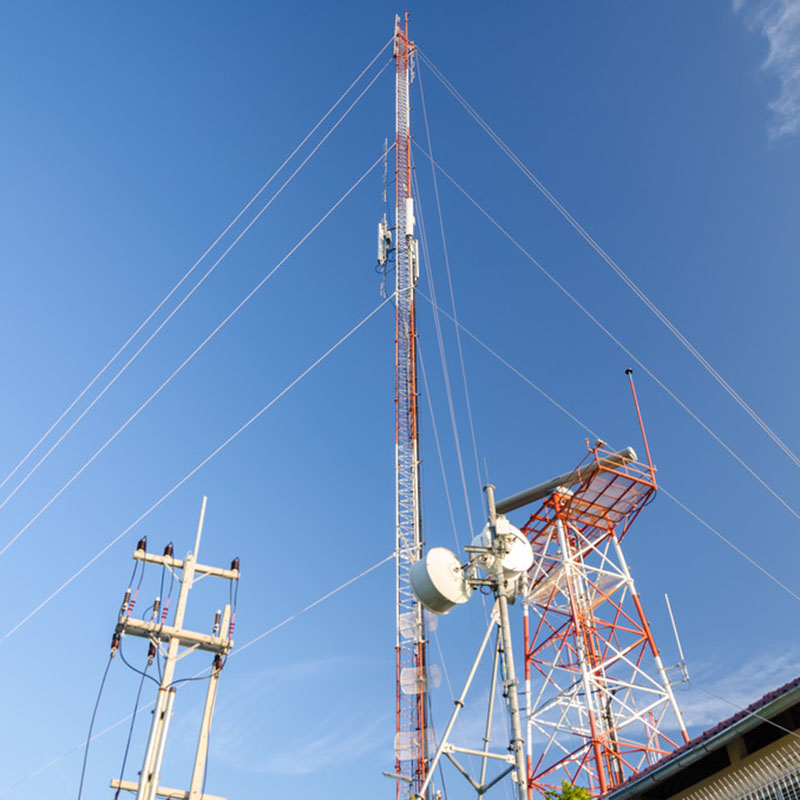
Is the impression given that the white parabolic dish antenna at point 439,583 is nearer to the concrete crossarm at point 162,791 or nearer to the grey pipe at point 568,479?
the concrete crossarm at point 162,791

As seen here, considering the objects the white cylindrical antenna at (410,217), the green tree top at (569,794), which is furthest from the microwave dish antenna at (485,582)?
the white cylindrical antenna at (410,217)

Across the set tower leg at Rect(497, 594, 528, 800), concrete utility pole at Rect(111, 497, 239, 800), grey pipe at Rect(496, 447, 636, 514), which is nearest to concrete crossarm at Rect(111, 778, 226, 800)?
concrete utility pole at Rect(111, 497, 239, 800)

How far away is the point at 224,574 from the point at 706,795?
13169mm

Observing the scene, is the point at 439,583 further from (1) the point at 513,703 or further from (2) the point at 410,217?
(2) the point at 410,217

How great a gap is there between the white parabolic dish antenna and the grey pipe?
17325 millimetres

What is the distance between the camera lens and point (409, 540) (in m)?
47.4

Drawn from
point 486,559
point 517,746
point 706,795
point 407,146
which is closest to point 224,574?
point 486,559

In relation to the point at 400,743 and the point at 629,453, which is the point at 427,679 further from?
the point at 629,453

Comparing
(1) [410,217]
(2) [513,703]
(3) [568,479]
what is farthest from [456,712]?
(1) [410,217]

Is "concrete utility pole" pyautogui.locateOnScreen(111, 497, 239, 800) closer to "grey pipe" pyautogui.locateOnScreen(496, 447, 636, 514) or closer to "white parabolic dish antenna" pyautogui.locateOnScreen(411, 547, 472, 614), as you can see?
"white parabolic dish antenna" pyautogui.locateOnScreen(411, 547, 472, 614)

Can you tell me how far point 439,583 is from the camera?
15750mm

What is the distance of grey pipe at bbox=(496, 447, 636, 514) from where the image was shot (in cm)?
3225

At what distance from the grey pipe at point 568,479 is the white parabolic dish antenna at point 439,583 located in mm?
17325

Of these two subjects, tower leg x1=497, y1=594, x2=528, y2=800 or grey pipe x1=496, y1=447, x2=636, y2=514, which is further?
grey pipe x1=496, y1=447, x2=636, y2=514
